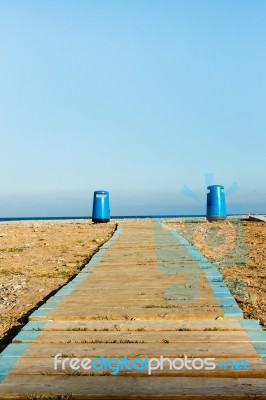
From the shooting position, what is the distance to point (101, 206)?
17609mm

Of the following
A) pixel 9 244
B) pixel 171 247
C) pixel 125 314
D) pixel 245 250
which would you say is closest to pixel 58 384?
pixel 125 314

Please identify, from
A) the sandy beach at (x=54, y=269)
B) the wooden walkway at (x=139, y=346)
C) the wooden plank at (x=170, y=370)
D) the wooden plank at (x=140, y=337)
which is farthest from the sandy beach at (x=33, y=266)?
the wooden plank at (x=170, y=370)

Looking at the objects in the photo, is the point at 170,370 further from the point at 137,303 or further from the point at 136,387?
the point at 137,303

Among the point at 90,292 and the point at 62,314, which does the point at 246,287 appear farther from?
the point at 62,314

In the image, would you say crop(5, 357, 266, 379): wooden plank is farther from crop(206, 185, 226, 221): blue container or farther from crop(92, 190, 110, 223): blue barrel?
crop(92, 190, 110, 223): blue barrel

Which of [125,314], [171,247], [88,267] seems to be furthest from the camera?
[171,247]

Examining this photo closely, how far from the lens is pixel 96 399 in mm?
2373

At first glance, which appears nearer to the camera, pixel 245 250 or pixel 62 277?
pixel 62 277

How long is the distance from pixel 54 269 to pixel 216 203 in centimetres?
990

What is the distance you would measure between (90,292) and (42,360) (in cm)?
205

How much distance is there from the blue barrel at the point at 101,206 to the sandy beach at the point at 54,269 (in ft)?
13.3

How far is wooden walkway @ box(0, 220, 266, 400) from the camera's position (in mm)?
2488

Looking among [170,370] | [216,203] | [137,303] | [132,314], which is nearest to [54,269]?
[137,303]

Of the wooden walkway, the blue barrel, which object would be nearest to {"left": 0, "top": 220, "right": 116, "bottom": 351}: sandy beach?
the wooden walkway
